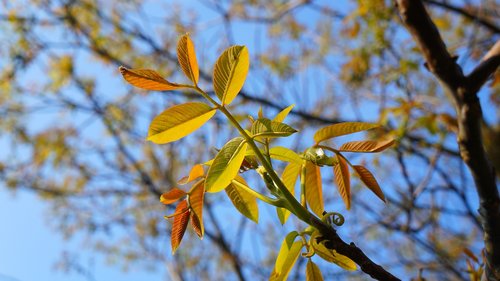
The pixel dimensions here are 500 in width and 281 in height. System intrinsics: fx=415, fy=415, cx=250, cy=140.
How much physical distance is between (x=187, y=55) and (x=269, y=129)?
19 cm

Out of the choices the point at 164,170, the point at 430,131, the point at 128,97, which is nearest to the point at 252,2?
the point at 128,97

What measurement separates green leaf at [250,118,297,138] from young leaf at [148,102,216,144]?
0.28ft

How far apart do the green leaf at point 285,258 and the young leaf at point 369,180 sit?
166mm

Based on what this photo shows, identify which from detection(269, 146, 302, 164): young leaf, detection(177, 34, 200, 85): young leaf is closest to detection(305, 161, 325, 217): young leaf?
detection(269, 146, 302, 164): young leaf

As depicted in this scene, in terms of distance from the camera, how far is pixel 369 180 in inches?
30.0

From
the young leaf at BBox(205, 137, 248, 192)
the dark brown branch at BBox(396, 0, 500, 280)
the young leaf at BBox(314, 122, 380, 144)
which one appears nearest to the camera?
the young leaf at BBox(205, 137, 248, 192)

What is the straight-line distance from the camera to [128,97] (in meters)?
6.18

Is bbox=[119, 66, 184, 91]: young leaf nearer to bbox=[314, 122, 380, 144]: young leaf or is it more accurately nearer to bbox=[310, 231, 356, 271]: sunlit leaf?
bbox=[314, 122, 380, 144]: young leaf

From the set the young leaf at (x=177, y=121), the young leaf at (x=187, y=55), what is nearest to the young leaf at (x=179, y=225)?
the young leaf at (x=177, y=121)

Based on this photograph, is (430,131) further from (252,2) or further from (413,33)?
(252,2)

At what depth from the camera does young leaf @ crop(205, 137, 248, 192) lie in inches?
23.7

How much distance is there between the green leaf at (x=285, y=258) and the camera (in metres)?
0.71

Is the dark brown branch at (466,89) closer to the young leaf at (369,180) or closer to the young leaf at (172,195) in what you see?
the young leaf at (369,180)

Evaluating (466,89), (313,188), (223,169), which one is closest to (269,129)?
(223,169)
